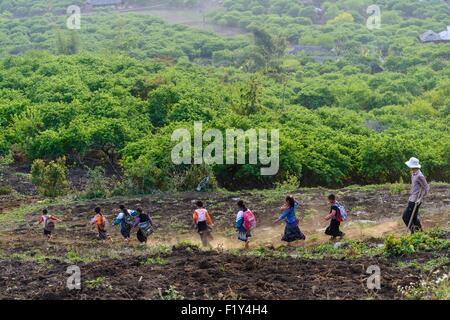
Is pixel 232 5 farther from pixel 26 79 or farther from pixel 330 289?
pixel 330 289

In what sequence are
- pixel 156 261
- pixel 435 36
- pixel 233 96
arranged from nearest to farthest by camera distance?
pixel 156 261
pixel 233 96
pixel 435 36

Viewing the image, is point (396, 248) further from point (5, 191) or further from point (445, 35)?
point (445, 35)

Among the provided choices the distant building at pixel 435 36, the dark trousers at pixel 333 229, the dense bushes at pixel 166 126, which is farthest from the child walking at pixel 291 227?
the distant building at pixel 435 36

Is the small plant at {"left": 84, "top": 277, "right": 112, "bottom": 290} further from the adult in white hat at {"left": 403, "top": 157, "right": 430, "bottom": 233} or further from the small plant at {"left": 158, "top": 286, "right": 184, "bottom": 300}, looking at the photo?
the adult in white hat at {"left": 403, "top": 157, "right": 430, "bottom": 233}

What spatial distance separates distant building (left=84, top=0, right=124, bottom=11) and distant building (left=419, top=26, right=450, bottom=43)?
42193 millimetres

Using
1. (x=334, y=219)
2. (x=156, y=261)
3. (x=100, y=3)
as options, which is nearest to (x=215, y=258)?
(x=156, y=261)

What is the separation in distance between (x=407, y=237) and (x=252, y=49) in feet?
195

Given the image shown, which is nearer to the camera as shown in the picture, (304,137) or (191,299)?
(191,299)

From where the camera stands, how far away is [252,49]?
232 ft

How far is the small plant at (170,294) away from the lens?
10.2 metres

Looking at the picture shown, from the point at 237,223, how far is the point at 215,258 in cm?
216

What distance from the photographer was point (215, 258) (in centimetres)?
1231

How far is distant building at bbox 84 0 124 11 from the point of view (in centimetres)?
10231
